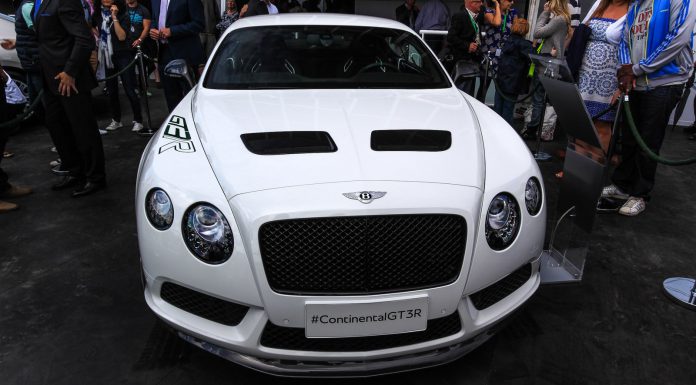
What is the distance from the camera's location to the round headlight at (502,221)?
1.96 meters

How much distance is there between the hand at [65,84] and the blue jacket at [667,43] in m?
4.20

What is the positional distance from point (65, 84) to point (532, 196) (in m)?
3.53

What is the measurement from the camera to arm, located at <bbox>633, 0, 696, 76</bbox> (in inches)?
132

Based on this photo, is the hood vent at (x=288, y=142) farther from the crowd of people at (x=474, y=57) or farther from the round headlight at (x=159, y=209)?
the crowd of people at (x=474, y=57)

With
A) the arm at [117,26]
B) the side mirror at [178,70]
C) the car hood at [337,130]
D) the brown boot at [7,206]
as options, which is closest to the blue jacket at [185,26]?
the arm at [117,26]

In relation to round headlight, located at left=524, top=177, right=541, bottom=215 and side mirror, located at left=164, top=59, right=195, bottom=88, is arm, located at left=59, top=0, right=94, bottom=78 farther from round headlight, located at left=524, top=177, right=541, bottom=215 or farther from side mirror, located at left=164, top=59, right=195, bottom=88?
round headlight, located at left=524, top=177, right=541, bottom=215

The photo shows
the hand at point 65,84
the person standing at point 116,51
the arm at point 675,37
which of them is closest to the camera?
the arm at point 675,37

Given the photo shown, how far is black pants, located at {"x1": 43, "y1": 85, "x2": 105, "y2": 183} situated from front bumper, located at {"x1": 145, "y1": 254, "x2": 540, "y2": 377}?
105 inches

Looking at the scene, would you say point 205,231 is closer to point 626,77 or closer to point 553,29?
point 626,77

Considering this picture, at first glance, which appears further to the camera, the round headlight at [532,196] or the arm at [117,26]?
the arm at [117,26]

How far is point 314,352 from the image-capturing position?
5.93 ft

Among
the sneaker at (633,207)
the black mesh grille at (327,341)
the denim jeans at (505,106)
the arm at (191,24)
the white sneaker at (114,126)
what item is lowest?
the white sneaker at (114,126)

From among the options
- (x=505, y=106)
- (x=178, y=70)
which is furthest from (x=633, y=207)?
(x=178, y=70)

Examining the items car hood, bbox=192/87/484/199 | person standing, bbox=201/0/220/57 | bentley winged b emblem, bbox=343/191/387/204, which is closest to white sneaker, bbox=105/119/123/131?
person standing, bbox=201/0/220/57
